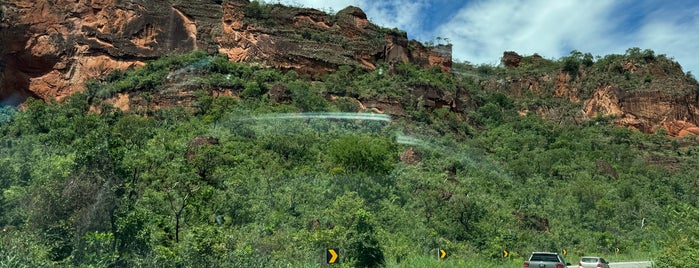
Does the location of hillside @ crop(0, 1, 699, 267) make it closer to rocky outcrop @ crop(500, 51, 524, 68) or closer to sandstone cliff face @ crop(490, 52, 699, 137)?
sandstone cliff face @ crop(490, 52, 699, 137)

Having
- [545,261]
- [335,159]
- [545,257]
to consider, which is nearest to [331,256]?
[545,261]

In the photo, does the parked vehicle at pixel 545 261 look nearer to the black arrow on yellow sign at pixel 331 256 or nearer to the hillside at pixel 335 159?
the hillside at pixel 335 159

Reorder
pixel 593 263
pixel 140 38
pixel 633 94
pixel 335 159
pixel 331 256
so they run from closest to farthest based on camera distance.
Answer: pixel 331 256 < pixel 593 263 < pixel 335 159 < pixel 140 38 < pixel 633 94

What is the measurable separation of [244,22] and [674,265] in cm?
5553

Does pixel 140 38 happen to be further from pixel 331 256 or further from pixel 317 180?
pixel 331 256

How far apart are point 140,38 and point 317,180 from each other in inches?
1507

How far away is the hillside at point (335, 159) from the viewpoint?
13.8m

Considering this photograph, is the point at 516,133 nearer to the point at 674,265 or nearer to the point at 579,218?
the point at 579,218

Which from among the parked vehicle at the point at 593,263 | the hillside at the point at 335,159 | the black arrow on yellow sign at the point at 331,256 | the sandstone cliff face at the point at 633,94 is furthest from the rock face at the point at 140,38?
the black arrow on yellow sign at the point at 331,256

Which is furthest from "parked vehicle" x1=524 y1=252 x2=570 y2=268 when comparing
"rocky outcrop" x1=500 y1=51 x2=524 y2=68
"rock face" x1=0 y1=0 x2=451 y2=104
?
"rocky outcrop" x1=500 y1=51 x2=524 y2=68

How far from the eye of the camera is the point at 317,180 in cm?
3194

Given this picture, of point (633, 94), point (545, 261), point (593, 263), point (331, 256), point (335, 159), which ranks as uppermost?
point (633, 94)

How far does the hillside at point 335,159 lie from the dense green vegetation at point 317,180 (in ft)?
0.37

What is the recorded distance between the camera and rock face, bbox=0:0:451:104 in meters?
57.9
